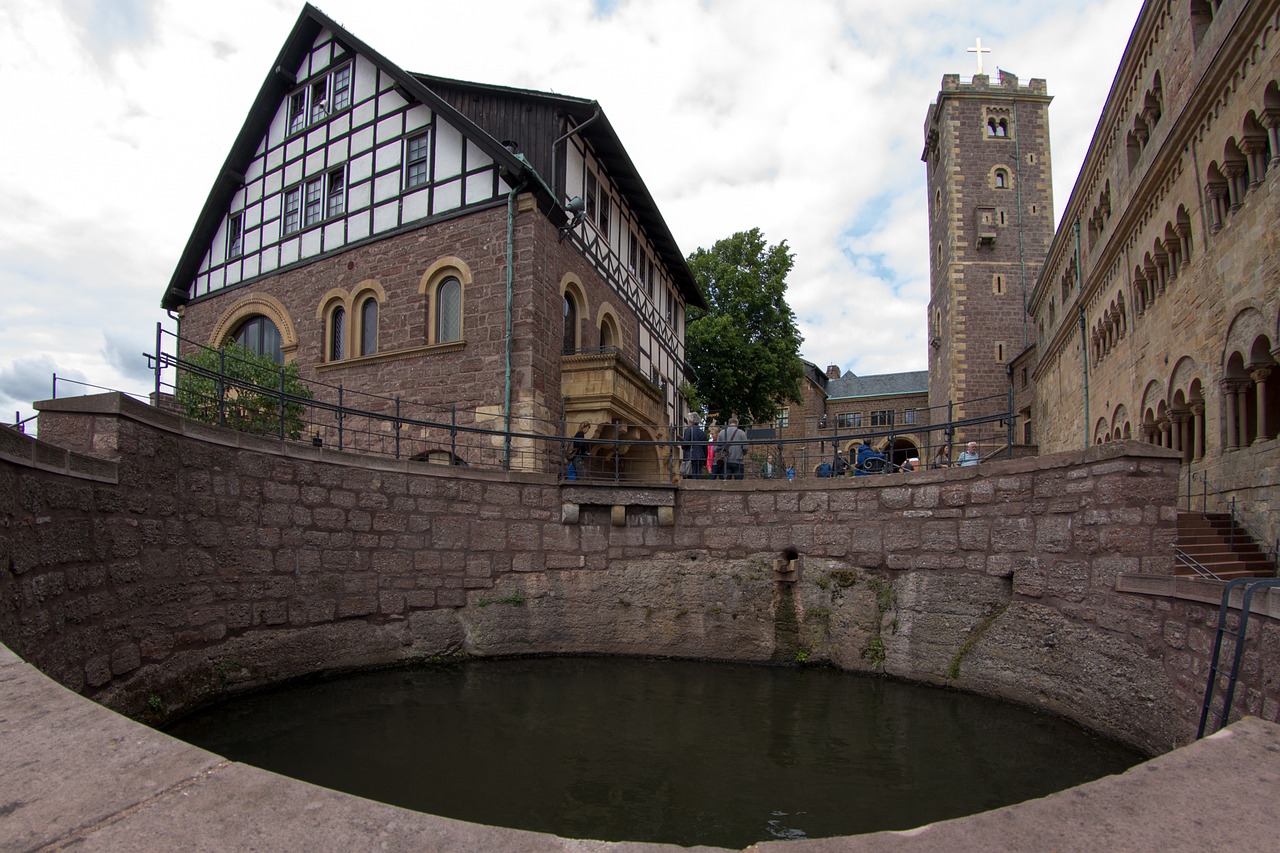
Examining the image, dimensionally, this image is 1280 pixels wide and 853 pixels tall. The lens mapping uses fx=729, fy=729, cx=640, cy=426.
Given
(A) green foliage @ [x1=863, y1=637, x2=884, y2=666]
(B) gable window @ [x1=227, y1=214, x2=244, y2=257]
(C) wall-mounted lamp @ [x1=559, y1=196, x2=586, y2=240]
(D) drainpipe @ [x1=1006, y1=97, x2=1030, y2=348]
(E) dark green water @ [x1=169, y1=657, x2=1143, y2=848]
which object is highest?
(D) drainpipe @ [x1=1006, y1=97, x2=1030, y2=348]

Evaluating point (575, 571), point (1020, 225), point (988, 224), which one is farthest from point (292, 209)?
point (1020, 225)

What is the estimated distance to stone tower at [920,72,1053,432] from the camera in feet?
117

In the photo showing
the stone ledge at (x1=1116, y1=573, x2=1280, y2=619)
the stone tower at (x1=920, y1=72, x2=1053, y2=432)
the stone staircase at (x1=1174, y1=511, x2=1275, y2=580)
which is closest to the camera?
the stone ledge at (x1=1116, y1=573, x2=1280, y2=619)

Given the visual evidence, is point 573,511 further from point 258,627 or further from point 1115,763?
point 1115,763

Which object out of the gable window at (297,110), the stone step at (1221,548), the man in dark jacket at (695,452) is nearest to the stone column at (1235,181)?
the stone step at (1221,548)

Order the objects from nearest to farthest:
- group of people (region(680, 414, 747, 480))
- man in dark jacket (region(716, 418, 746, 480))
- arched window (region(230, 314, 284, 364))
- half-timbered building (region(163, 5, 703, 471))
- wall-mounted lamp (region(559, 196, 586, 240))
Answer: group of people (region(680, 414, 747, 480)), man in dark jacket (region(716, 418, 746, 480)), half-timbered building (region(163, 5, 703, 471)), wall-mounted lamp (region(559, 196, 586, 240)), arched window (region(230, 314, 284, 364))

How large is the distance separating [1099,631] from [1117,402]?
12.1 meters

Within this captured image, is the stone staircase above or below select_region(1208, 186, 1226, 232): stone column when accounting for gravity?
below

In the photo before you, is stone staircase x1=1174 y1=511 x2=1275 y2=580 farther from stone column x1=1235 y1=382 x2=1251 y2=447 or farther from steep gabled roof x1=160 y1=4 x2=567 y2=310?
steep gabled roof x1=160 y1=4 x2=567 y2=310

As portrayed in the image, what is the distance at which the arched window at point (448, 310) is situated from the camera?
14.5 m

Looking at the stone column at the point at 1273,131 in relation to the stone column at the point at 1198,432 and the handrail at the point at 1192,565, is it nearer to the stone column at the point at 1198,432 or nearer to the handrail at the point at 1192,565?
the stone column at the point at 1198,432

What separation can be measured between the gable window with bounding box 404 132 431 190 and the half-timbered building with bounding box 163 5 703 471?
33mm

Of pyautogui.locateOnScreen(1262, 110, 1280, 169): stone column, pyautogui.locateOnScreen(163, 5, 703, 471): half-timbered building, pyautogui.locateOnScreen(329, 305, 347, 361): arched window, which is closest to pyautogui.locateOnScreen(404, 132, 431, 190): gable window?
pyautogui.locateOnScreen(163, 5, 703, 471): half-timbered building

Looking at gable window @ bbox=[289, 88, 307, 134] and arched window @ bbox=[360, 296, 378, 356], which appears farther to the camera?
gable window @ bbox=[289, 88, 307, 134]
